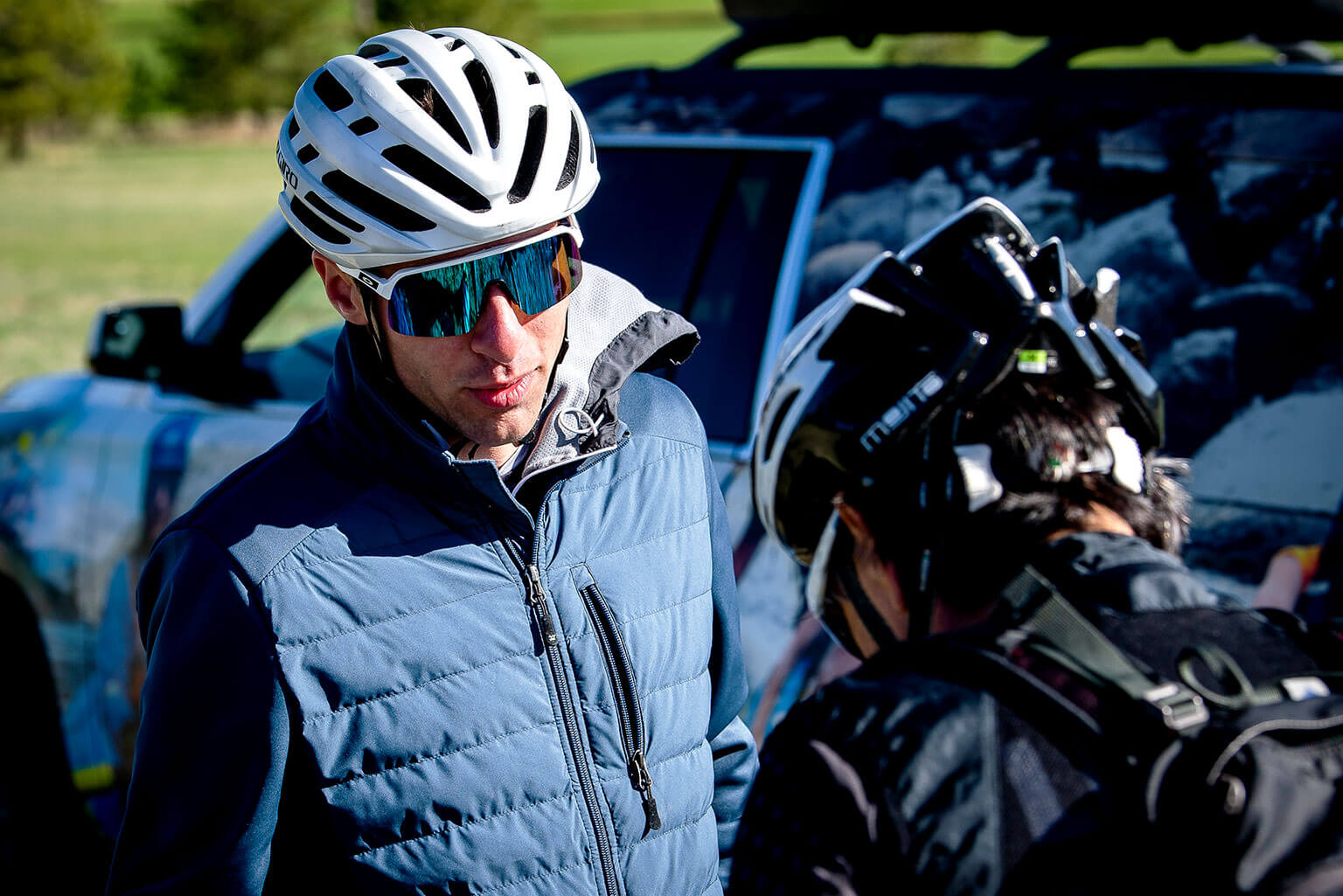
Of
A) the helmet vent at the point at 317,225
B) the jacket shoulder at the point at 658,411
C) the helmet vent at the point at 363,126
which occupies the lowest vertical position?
the jacket shoulder at the point at 658,411

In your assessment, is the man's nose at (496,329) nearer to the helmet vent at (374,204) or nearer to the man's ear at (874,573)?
the helmet vent at (374,204)

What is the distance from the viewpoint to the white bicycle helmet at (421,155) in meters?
1.85

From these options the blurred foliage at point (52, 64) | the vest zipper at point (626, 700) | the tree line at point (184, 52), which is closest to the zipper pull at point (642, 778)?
the vest zipper at point (626, 700)

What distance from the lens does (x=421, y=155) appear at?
1882 millimetres

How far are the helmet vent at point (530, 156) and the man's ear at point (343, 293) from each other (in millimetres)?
284

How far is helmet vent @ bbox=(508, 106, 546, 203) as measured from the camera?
191 cm

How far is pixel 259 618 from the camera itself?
5.47 ft

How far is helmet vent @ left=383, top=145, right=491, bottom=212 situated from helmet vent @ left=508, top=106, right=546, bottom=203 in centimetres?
5

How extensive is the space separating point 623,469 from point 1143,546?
2.79 feet

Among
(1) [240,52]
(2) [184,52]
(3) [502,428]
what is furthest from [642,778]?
(1) [240,52]

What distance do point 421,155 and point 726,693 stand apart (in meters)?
0.98

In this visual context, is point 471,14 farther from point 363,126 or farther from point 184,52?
point 363,126

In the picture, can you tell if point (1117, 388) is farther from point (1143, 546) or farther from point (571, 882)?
point (571, 882)

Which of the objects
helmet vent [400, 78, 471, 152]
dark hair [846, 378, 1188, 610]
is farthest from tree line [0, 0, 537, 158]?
dark hair [846, 378, 1188, 610]
